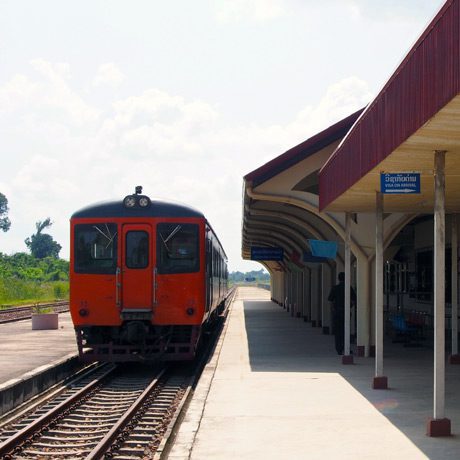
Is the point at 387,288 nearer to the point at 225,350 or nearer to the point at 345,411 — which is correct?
the point at 225,350

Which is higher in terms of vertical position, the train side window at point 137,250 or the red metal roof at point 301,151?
the red metal roof at point 301,151

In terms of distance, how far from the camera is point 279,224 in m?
24.1

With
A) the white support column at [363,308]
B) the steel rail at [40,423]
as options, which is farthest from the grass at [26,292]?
the steel rail at [40,423]

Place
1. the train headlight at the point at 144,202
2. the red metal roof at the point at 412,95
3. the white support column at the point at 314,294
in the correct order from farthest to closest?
the white support column at the point at 314,294, the train headlight at the point at 144,202, the red metal roof at the point at 412,95

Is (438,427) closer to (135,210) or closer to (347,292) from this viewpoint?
(347,292)

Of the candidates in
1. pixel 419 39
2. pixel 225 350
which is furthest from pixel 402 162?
pixel 225 350

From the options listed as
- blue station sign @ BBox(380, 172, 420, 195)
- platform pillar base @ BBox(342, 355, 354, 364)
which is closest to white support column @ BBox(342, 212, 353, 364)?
platform pillar base @ BBox(342, 355, 354, 364)

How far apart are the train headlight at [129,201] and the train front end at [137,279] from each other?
2 centimetres

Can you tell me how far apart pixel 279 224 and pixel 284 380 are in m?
12.1

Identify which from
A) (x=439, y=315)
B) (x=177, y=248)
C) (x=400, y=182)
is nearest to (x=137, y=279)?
(x=177, y=248)

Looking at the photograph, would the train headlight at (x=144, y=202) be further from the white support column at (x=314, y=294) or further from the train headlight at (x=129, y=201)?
the white support column at (x=314, y=294)

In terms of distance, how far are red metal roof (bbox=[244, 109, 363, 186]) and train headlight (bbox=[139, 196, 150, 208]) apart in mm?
2401

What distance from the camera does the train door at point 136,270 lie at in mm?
14203

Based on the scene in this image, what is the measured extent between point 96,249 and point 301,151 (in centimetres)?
449
